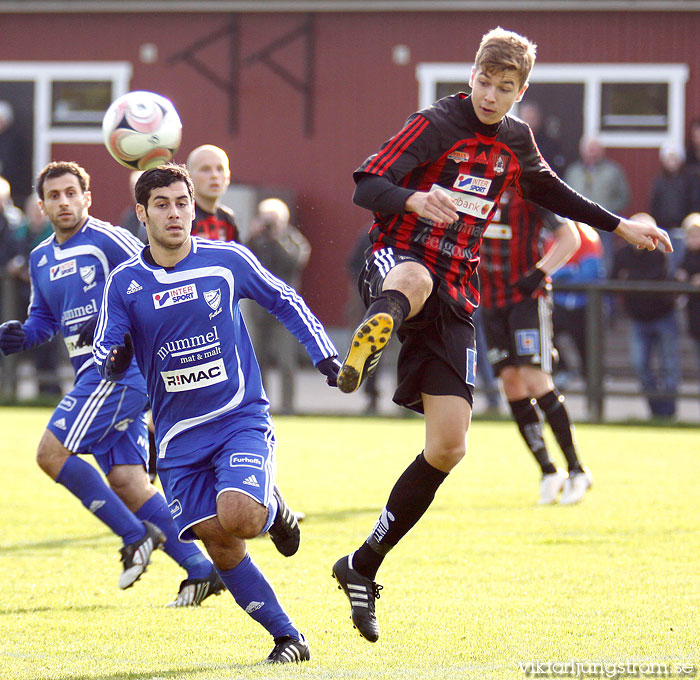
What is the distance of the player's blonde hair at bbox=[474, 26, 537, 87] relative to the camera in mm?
→ 4918

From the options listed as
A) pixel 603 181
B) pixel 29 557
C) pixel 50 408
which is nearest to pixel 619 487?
pixel 29 557

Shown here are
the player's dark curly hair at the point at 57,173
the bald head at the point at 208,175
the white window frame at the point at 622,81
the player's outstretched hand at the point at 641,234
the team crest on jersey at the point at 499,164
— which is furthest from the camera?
the white window frame at the point at 622,81

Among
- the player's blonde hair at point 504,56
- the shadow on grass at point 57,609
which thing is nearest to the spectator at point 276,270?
the shadow on grass at point 57,609

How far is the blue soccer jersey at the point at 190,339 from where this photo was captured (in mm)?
4871

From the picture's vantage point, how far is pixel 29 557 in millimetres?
6859

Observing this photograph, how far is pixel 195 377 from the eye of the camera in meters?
4.88

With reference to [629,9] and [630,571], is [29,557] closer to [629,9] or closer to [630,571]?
[630,571]

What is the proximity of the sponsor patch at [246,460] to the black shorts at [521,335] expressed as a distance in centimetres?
409

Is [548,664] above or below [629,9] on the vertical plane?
below

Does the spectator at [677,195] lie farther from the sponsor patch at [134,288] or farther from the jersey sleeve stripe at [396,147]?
the sponsor patch at [134,288]

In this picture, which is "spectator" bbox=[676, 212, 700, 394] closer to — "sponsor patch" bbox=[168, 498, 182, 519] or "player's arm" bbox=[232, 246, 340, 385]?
"player's arm" bbox=[232, 246, 340, 385]

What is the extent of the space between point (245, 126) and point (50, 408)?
8.25m

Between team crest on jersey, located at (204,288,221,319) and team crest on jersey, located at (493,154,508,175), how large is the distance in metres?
1.15

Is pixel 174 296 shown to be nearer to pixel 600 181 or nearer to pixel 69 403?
pixel 69 403
